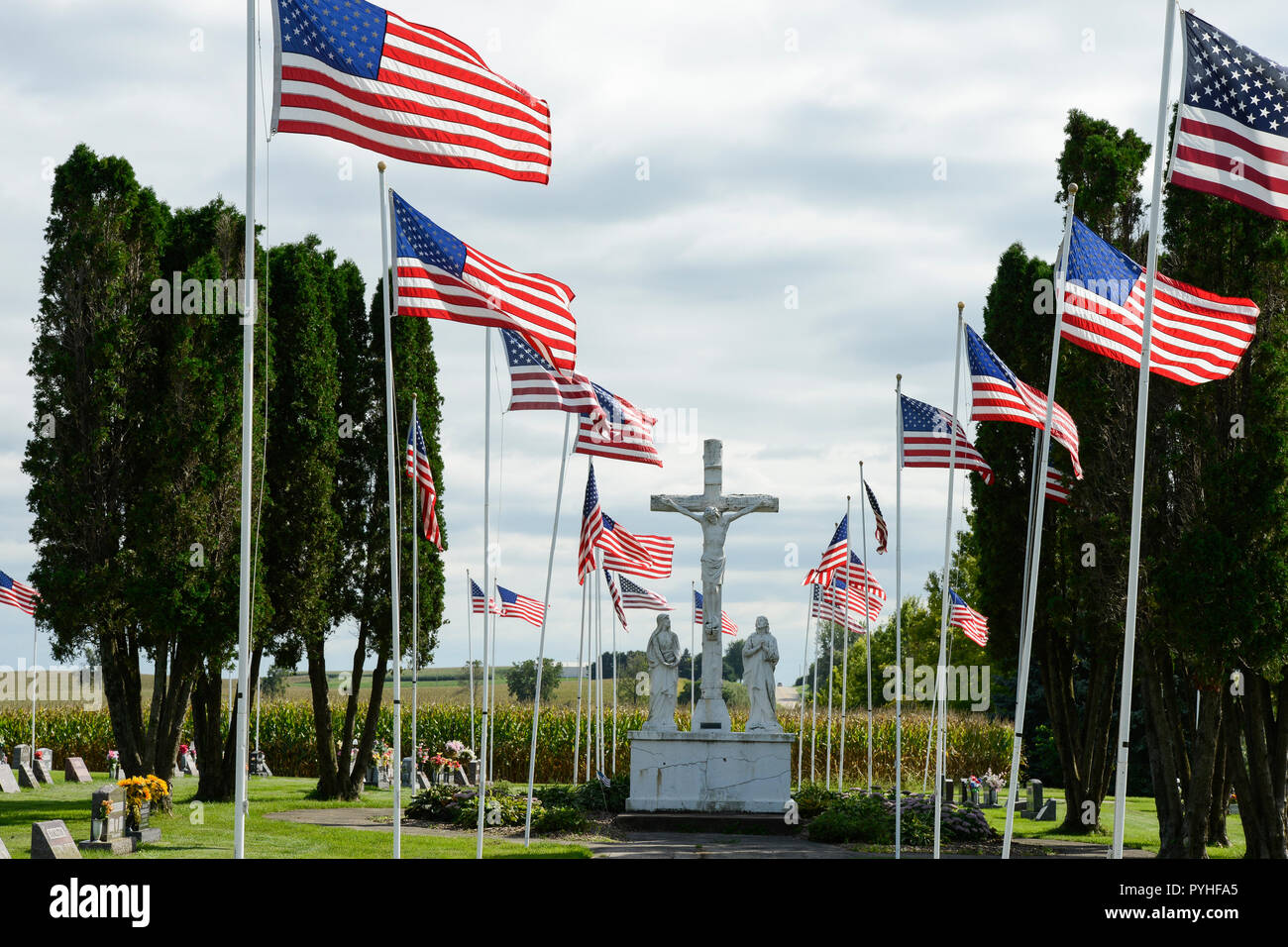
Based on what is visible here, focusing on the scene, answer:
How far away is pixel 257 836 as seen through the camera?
20688mm

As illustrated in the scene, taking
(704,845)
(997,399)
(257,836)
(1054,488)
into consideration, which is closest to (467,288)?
(997,399)

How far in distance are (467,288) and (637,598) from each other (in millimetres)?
19361

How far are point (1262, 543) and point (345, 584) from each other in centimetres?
1807

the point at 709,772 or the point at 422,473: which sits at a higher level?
the point at 422,473

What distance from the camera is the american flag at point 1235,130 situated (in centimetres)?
1118

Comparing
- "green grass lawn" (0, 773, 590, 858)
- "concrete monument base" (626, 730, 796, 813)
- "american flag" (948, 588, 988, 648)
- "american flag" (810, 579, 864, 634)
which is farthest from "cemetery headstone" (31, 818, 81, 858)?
"american flag" (810, 579, 864, 634)

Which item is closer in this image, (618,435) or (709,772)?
(618,435)

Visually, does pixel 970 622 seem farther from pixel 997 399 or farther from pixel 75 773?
pixel 75 773

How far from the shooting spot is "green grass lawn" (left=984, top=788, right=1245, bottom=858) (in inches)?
938

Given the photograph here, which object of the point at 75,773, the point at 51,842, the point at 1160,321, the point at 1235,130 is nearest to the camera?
the point at 1235,130

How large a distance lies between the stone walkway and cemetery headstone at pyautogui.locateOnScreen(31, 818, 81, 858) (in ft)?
25.9

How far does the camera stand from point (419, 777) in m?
33.1

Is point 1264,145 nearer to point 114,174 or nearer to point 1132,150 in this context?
point 1132,150
